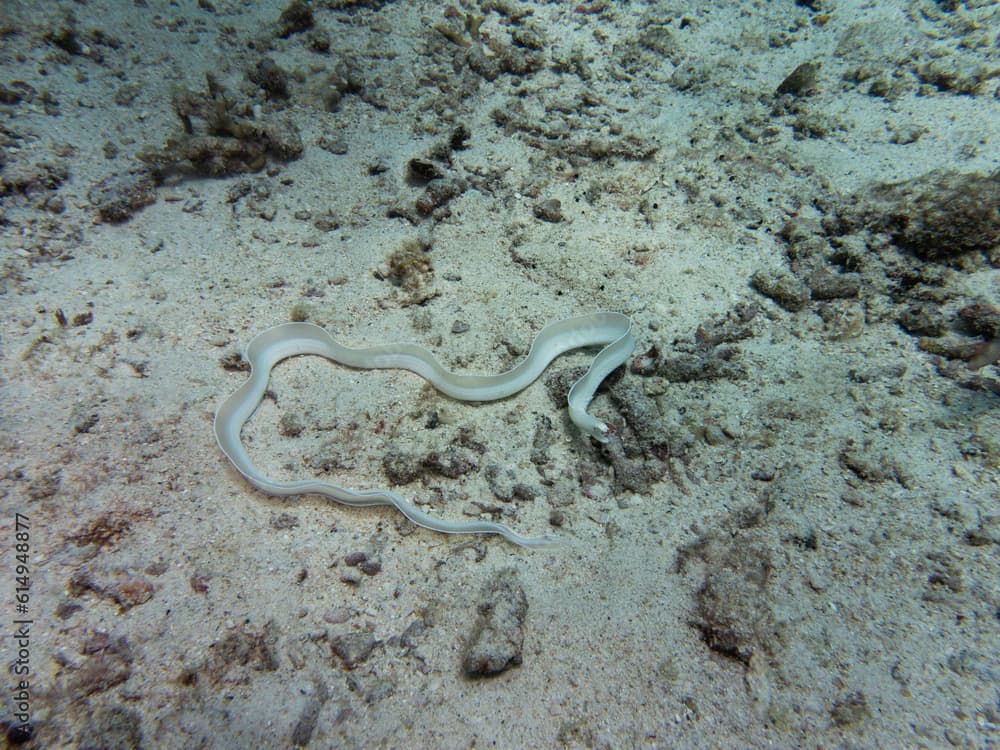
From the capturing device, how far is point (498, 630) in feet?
8.25

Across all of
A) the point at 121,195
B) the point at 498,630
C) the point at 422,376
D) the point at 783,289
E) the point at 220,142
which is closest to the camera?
the point at 498,630

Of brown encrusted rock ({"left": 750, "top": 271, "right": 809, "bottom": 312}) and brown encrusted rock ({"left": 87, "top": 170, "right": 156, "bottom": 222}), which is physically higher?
brown encrusted rock ({"left": 750, "top": 271, "right": 809, "bottom": 312})

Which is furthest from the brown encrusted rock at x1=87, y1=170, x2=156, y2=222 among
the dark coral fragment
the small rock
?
the small rock

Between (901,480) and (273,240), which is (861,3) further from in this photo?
(273,240)

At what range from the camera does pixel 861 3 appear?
19.5ft

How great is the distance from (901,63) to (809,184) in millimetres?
2604

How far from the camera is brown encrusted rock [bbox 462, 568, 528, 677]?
Answer: 2420 mm

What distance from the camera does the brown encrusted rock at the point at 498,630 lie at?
A: 242cm

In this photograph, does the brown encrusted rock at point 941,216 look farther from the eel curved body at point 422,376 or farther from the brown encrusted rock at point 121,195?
the brown encrusted rock at point 121,195

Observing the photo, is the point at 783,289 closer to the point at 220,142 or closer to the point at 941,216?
the point at 941,216

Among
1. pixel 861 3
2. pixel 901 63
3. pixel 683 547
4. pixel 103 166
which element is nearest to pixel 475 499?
pixel 683 547

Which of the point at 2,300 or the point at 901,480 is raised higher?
the point at 901,480

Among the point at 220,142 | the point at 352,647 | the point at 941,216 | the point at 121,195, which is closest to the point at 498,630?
the point at 352,647

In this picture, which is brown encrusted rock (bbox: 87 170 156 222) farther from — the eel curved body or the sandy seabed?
the eel curved body
